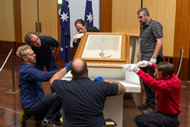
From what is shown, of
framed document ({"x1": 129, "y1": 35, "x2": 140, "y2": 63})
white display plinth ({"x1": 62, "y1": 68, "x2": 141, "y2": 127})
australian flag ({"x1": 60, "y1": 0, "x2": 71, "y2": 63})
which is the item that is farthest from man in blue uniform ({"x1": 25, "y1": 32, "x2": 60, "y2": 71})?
australian flag ({"x1": 60, "y1": 0, "x2": 71, "y2": 63})

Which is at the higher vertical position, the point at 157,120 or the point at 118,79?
the point at 118,79

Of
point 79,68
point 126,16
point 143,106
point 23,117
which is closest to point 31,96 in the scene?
point 23,117

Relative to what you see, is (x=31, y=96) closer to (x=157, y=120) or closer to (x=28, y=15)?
(x=157, y=120)

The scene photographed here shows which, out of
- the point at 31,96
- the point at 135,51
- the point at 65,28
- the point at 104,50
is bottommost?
the point at 31,96

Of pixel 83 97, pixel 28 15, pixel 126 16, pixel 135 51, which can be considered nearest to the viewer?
pixel 83 97

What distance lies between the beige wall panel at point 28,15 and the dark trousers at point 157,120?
7.00 metres

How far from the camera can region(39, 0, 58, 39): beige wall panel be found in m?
8.35

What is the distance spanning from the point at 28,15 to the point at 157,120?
7.43 metres

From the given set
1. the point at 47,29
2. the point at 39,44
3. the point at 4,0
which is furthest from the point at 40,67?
the point at 4,0

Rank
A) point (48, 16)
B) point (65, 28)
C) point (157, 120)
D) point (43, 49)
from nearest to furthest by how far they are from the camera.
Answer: point (157, 120), point (43, 49), point (65, 28), point (48, 16)

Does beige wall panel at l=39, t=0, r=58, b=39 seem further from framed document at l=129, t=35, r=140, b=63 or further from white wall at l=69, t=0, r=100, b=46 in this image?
framed document at l=129, t=35, r=140, b=63

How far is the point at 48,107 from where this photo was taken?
11.1 ft

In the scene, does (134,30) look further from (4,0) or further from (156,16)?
(4,0)

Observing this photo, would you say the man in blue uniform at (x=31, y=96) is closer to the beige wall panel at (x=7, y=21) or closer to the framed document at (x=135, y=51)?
the framed document at (x=135, y=51)
